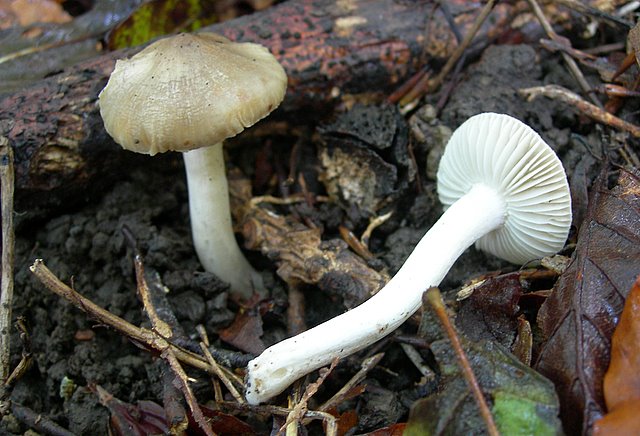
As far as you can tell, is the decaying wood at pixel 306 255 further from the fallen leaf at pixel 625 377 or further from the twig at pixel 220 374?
the fallen leaf at pixel 625 377

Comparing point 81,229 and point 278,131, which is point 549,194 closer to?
point 278,131

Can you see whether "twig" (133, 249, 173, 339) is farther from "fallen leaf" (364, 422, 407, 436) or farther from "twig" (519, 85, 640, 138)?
"twig" (519, 85, 640, 138)

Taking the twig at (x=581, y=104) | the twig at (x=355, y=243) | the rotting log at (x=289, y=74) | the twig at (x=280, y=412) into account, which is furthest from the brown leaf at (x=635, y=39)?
the twig at (x=280, y=412)

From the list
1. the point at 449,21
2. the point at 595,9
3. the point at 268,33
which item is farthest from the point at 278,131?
the point at 595,9

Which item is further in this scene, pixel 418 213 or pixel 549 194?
pixel 418 213

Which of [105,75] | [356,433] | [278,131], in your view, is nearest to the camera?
[356,433]

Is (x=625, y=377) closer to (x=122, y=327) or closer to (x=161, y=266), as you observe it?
(x=122, y=327)

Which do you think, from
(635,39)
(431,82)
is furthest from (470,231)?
A: (635,39)
